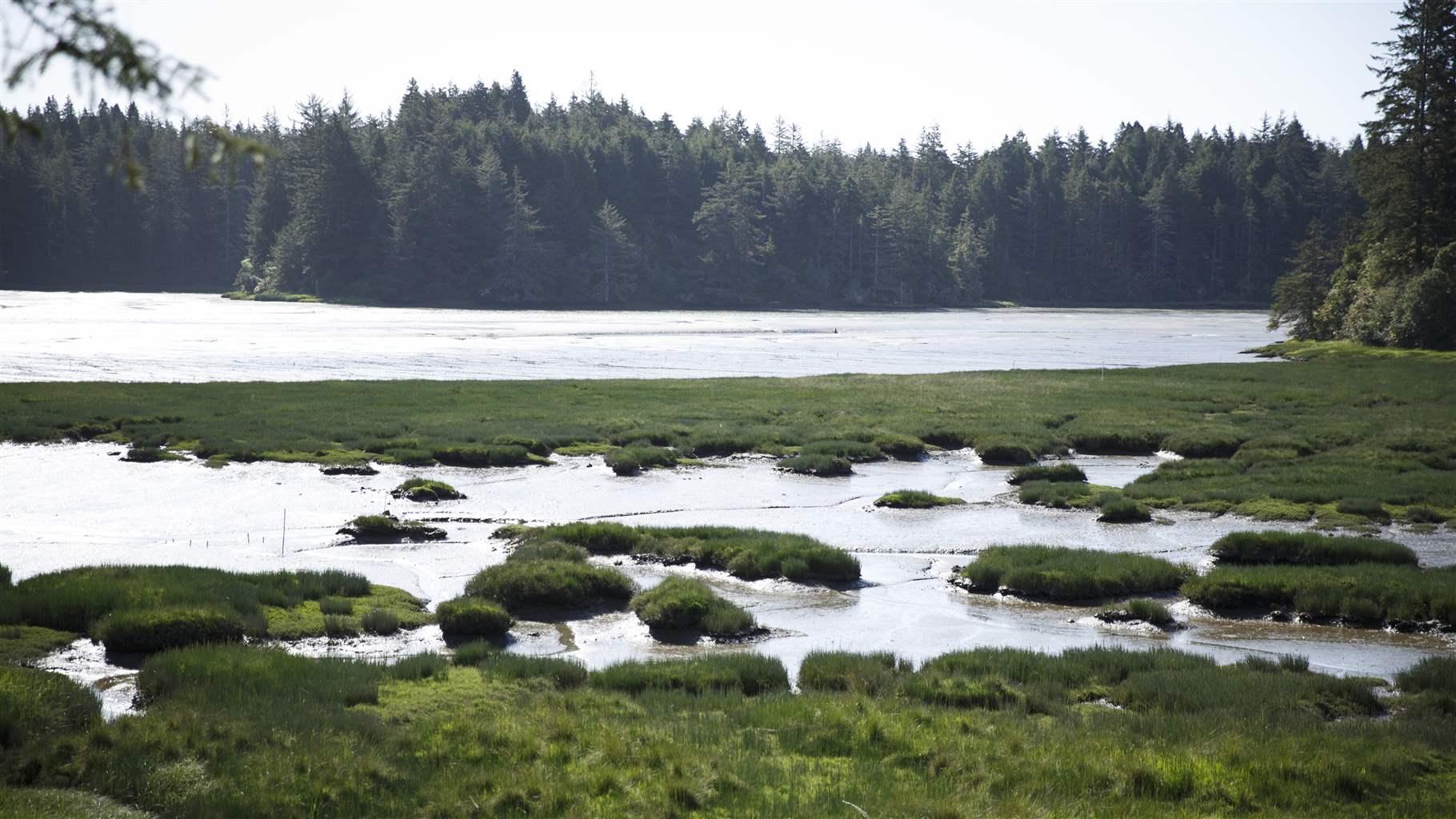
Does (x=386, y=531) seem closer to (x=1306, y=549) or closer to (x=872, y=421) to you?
(x=1306, y=549)

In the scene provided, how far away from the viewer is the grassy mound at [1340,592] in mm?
21797

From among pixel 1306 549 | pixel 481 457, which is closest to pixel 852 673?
pixel 1306 549

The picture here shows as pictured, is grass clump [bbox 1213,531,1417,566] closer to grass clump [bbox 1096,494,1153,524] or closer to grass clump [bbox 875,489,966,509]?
grass clump [bbox 1096,494,1153,524]

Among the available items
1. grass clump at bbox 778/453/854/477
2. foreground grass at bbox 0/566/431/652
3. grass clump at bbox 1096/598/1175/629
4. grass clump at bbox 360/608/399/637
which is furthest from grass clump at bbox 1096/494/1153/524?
grass clump at bbox 360/608/399/637

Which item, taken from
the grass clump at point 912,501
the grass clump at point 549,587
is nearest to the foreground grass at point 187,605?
the grass clump at point 549,587

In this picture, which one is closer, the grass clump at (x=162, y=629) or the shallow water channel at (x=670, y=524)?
the grass clump at (x=162, y=629)

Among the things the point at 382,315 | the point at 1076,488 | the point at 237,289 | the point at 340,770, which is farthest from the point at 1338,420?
the point at 237,289

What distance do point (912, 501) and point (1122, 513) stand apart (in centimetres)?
554

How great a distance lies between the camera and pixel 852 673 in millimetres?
17266

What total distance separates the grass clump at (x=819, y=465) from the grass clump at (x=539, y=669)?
23.3 metres

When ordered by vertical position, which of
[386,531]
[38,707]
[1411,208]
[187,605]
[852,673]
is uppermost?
[1411,208]

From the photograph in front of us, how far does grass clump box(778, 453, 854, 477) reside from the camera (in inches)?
1593

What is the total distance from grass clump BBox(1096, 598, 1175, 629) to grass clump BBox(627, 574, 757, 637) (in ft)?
21.4

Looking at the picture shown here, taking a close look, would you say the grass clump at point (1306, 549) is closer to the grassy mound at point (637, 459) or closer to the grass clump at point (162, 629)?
the grassy mound at point (637, 459)
